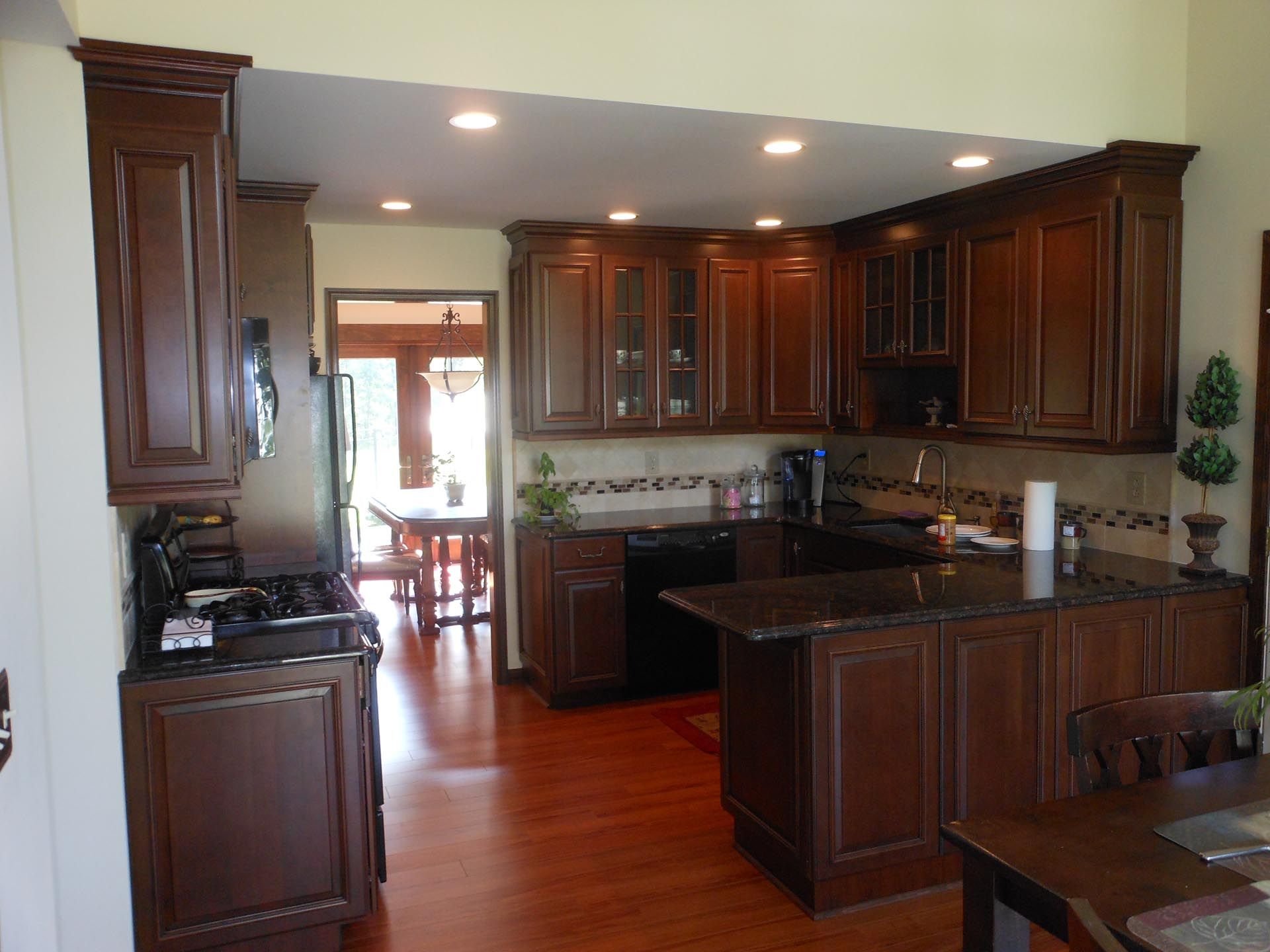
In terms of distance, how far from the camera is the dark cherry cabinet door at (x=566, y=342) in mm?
4984

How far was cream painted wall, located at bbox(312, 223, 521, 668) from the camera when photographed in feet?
16.4

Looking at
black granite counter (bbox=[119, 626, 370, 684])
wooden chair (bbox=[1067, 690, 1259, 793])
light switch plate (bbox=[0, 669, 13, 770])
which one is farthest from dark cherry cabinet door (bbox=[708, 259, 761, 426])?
light switch plate (bbox=[0, 669, 13, 770])

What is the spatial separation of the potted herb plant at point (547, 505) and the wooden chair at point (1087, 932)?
13.0ft

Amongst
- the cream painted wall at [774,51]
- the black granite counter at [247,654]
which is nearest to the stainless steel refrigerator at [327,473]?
the black granite counter at [247,654]

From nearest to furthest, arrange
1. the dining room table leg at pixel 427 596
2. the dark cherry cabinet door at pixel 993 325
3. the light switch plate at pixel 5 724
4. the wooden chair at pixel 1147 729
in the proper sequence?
the light switch plate at pixel 5 724 → the wooden chair at pixel 1147 729 → the dark cherry cabinet door at pixel 993 325 → the dining room table leg at pixel 427 596

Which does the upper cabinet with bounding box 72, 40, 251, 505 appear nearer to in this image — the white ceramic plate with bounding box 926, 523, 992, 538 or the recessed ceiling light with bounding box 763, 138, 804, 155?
the recessed ceiling light with bounding box 763, 138, 804, 155

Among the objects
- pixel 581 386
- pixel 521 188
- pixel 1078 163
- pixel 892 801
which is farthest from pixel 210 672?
pixel 1078 163

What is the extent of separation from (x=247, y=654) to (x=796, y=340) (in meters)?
3.47

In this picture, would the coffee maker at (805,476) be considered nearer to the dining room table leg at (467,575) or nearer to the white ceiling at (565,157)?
the white ceiling at (565,157)

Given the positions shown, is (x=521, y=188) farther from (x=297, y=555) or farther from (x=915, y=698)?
(x=915, y=698)

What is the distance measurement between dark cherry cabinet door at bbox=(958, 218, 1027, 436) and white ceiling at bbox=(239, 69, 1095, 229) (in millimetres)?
286

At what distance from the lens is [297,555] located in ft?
13.7

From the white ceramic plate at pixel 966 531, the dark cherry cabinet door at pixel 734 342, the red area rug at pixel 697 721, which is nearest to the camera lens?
the white ceramic plate at pixel 966 531

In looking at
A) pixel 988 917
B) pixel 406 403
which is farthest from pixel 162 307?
pixel 406 403
